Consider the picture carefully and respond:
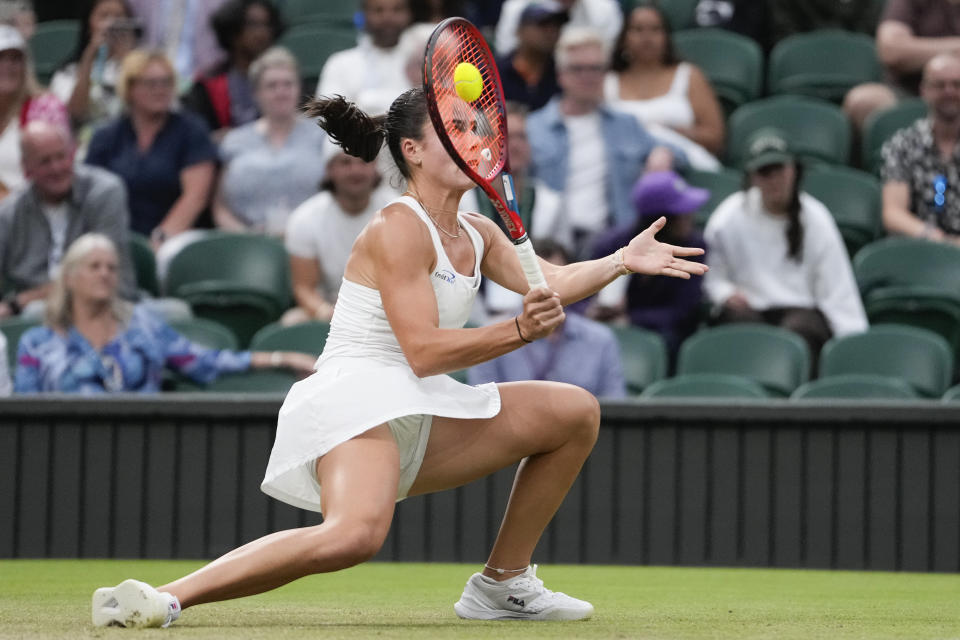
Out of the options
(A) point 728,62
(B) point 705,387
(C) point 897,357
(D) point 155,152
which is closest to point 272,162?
(D) point 155,152

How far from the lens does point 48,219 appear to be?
732 centimetres

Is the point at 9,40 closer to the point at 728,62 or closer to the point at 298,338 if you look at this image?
the point at 298,338

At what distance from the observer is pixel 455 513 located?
6043mm

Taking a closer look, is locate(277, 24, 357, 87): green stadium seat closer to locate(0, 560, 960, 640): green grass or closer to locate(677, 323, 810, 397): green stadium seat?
locate(677, 323, 810, 397): green stadium seat

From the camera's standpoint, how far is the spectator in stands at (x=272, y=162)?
26.3 feet

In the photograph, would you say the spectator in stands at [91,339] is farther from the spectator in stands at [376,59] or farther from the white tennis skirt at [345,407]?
the white tennis skirt at [345,407]

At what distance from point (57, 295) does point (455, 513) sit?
6.37 feet

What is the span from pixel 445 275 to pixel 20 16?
25.2 feet

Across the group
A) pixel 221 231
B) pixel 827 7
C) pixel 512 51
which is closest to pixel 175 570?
pixel 221 231

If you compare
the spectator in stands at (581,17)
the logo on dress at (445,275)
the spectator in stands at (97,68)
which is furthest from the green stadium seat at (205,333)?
the logo on dress at (445,275)

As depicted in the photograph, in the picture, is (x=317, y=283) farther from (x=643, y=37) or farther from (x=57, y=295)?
(x=643, y=37)

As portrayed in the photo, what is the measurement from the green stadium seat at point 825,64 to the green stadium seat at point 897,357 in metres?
2.78

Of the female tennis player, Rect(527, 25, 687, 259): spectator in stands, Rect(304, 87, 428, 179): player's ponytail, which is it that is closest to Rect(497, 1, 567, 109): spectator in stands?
Rect(527, 25, 687, 259): spectator in stands

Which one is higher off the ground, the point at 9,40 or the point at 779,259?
the point at 9,40
